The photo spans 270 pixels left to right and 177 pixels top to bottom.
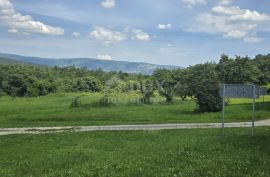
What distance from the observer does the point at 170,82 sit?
12656 centimetres

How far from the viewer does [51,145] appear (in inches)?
942

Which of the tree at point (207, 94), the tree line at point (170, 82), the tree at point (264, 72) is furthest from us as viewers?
the tree at point (264, 72)

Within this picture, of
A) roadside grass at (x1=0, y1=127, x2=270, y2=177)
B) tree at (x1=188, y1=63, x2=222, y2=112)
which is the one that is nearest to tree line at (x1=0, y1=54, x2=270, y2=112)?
tree at (x1=188, y1=63, x2=222, y2=112)

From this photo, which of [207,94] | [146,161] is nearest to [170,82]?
[207,94]

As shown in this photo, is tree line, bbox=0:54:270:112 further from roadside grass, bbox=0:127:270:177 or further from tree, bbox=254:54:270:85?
roadside grass, bbox=0:127:270:177

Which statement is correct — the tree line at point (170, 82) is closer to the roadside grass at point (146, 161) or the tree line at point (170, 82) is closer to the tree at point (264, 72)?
the tree at point (264, 72)

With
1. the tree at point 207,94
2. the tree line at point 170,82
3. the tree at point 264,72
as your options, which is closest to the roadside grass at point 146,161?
the tree at point 207,94

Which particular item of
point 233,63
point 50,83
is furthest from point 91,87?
point 233,63

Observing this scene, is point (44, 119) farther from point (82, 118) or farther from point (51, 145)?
point (51, 145)

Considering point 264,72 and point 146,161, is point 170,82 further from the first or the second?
point 146,161

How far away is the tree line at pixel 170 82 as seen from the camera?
62125 mm

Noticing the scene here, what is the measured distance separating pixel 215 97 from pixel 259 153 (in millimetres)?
45532

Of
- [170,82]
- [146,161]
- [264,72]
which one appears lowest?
[170,82]

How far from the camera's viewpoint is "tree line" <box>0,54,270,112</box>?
62.1 metres
